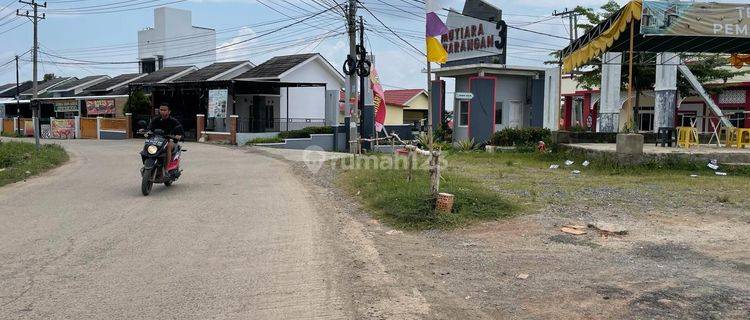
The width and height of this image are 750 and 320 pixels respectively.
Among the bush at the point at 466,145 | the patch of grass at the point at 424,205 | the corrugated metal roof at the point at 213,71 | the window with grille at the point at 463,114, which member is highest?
the corrugated metal roof at the point at 213,71

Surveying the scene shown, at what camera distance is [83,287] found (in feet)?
17.2

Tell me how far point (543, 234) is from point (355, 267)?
2554mm

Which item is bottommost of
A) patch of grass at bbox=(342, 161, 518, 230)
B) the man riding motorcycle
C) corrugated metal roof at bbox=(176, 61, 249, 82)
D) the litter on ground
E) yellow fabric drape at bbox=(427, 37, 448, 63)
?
the litter on ground

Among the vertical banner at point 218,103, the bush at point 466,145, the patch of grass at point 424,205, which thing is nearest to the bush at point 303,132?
the vertical banner at point 218,103

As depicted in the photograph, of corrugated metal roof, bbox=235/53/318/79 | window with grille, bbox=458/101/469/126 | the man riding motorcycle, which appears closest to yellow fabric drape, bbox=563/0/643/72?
the man riding motorcycle

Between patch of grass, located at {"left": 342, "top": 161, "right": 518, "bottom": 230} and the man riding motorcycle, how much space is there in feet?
11.6

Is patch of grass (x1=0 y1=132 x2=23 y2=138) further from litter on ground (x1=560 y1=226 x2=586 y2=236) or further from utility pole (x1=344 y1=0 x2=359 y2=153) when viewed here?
litter on ground (x1=560 y1=226 x2=586 y2=236)

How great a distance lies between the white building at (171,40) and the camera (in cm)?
6169

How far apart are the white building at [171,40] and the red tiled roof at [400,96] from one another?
18.9 m

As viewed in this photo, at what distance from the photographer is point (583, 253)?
641 centimetres

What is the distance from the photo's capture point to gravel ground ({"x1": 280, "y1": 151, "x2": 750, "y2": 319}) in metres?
4.71

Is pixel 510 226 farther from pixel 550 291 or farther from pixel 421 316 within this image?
pixel 421 316

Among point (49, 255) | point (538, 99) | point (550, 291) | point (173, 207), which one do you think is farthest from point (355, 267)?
point (538, 99)

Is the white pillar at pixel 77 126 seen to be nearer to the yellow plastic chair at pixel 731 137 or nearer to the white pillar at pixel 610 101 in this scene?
the white pillar at pixel 610 101
